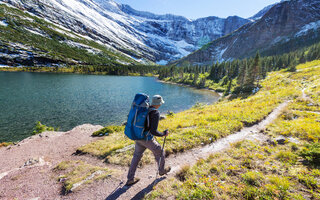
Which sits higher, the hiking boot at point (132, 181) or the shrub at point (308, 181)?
the shrub at point (308, 181)

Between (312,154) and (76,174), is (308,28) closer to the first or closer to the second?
(312,154)

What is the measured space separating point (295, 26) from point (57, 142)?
11790 inches

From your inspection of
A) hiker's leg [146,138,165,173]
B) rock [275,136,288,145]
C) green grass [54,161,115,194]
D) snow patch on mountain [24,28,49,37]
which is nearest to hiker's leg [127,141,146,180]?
hiker's leg [146,138,165,173]

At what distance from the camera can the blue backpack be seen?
466 centimetres

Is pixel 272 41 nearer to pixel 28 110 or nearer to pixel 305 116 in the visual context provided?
pixel 305 116

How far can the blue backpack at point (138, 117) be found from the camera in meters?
4.66

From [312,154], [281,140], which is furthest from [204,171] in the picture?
[281,140]

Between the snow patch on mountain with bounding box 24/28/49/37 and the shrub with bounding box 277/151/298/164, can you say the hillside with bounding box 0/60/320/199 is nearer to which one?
the shrub with bounding box 277/151/298/164

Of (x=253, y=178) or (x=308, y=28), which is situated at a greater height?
(x=308, y=28)

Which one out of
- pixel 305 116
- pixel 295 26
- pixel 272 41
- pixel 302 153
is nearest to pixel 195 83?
pixel 305 116

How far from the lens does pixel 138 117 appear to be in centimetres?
468

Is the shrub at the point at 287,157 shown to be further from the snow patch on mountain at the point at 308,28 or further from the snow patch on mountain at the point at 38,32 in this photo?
the snow patch on mountain at the point at 38,32

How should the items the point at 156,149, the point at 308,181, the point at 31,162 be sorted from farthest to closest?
1. the point at 31,162
2. the point at 156,149
3. the point at 308,181

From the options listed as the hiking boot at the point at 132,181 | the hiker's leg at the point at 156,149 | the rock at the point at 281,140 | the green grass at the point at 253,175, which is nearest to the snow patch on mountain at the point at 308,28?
the rock at the point at 281,140
